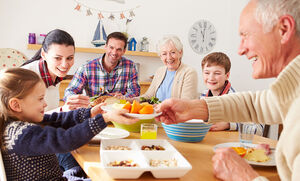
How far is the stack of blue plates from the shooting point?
1548 millimetres

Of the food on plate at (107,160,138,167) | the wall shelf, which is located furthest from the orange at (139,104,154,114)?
the wall shelf

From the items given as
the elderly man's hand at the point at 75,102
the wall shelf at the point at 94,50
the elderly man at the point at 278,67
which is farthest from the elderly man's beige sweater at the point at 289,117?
the wall shelf at the point at 94,50

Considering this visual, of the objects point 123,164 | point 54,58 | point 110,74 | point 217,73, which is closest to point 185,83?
point 217,73

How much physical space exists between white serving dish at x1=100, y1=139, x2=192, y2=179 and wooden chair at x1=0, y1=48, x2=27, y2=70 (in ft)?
11.2

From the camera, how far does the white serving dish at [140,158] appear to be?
40.2 inches

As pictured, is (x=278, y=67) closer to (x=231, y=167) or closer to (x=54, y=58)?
(x=231, y=167)

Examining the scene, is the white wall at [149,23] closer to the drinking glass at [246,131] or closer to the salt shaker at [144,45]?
the salt shaker at [144,45]

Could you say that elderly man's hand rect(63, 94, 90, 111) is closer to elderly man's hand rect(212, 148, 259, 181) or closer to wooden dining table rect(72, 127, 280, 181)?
wooden dining table rect(72, 127, 280, 181)

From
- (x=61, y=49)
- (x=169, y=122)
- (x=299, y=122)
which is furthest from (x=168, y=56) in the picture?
(x=299, y=122)

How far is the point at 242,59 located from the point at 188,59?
1.21 m

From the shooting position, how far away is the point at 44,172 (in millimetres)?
1312

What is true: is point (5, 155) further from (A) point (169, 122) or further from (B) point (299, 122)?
(B) point (299, 122)

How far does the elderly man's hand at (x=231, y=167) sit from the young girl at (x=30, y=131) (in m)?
0.45

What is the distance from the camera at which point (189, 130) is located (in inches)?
61.1
